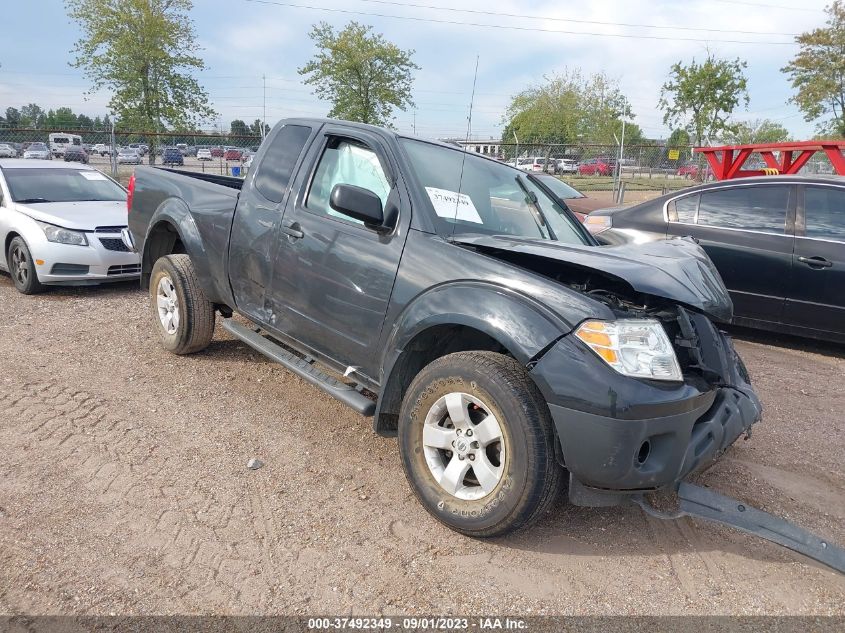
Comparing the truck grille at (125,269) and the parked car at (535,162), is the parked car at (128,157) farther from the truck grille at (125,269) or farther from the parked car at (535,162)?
the truck grille at (125,269)

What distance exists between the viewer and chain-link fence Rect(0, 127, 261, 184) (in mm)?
16891

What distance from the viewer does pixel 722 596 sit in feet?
8.32

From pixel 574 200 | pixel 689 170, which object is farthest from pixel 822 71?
pixel 574 200

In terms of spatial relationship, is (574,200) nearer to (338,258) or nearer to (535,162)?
(338,258)

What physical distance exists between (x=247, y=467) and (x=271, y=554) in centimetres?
84

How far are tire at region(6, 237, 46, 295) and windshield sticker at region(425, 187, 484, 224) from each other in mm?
5720

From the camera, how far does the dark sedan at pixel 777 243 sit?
5.53 meters

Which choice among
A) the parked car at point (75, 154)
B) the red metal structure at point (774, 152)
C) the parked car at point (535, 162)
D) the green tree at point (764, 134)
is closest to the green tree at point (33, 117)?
the parked car at point (75, 154)

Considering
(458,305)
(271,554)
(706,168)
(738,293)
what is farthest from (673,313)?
(706,168)

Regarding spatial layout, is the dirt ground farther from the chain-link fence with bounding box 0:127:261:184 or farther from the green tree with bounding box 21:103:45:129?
the green tree with bounding box 21:103:45:129

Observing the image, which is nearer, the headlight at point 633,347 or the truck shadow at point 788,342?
the headlight at point 633,347

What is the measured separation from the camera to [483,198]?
3668 mm

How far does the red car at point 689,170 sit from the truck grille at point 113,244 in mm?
22220

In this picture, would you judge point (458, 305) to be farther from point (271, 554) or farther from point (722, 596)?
point (722, 596)
